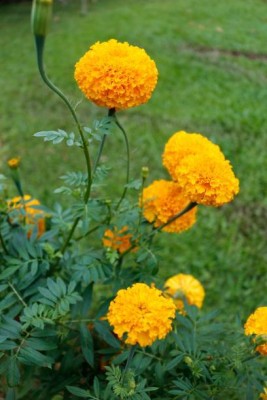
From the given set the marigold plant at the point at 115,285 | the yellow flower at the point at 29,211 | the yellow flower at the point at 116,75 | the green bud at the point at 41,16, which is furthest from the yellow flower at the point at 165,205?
the green bud at the point at 41,16

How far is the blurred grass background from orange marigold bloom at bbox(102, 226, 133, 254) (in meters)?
0.25

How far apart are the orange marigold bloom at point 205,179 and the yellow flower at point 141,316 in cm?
28

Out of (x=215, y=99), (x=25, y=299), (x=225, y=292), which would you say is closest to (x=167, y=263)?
(x=225, y=292)

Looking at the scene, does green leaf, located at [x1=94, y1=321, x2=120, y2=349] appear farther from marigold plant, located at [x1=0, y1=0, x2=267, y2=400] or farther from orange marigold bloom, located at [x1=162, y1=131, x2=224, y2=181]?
orange marigold bloom, located at [x1=162, y1=131, x2=224, y2=181]

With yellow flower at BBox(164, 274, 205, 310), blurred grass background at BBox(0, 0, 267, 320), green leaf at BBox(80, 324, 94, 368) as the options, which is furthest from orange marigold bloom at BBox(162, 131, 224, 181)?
yellow flower at BBox(164, 274, 205, 310)

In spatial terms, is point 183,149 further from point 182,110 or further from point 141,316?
point 182,110

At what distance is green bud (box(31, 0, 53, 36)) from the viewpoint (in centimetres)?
80

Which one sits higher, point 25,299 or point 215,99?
point 25,299

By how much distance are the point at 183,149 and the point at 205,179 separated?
0.13m

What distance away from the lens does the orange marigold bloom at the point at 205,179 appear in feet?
3.63

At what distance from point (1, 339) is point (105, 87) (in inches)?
24.6

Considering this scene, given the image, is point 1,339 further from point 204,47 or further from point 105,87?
point 204,47

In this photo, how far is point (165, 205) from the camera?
4.13 feet

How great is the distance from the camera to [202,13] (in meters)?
6.50
